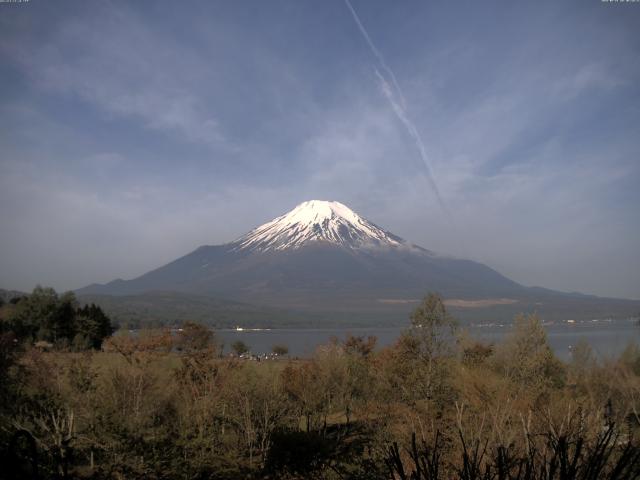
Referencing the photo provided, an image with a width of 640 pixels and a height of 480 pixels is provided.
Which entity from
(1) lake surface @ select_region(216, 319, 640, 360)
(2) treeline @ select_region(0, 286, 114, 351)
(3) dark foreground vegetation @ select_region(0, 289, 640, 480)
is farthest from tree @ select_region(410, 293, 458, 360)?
(2) treeline @ select_region(0, 286, 114, 351)

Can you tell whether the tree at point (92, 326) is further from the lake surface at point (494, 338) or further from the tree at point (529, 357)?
the tree at point (529, 357)

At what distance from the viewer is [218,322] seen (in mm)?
148125

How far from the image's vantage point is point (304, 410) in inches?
897

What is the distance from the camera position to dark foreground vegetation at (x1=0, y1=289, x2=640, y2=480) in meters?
9.00

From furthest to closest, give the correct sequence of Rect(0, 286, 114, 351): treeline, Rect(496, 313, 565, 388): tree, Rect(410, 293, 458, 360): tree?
Rect(0, 286, 114, 351): treeline
Rect(496, 313, 565, 388): tree
Rect(410, 293, 458, 360): tree

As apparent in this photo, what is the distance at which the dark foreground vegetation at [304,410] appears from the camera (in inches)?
354

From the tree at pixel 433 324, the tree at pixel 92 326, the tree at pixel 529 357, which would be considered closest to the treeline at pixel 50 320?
the tree at pixel 92 326

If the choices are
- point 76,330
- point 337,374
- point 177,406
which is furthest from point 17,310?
point 177,406

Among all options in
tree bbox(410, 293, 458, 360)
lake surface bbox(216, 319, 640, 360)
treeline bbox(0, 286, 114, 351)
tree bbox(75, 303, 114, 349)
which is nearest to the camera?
tree bbox(410, 293, 458, 360)

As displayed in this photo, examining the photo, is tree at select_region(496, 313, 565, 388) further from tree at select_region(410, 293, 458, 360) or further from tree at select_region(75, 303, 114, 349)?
tree at select_region(75, 303, 114, 349)

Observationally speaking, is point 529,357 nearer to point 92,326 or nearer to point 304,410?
point 304,410

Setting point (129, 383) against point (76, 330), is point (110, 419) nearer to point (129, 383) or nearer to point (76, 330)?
point (129, 383)

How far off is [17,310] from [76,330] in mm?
5891

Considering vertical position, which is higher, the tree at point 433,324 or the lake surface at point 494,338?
the tree at point 433,324
